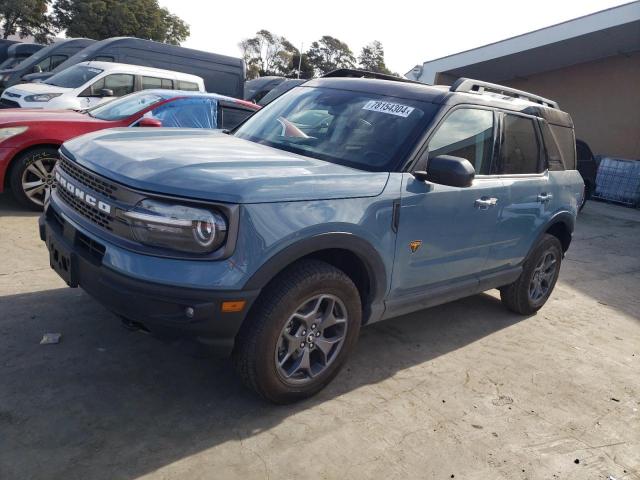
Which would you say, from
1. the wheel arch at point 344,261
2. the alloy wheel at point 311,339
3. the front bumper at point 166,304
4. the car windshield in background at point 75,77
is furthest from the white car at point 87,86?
the alloy wheel at point 311,339

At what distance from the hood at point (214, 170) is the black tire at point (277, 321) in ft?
1.36

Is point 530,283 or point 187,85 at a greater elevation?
point 187,85

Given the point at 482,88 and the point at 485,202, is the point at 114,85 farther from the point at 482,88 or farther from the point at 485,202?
the point at 485,202

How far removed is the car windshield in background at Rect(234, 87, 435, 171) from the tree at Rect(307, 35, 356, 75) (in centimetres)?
7296

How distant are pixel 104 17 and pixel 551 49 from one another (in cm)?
3455

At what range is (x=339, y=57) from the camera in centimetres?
8075

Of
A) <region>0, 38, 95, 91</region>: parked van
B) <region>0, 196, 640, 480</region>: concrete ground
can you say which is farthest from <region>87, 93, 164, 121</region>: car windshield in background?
<region>0, 38, 95, 91</region>: parked van

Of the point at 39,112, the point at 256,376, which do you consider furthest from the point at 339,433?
the point at 39,112

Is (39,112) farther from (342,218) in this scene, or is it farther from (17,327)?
(342,218)

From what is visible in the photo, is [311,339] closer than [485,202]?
Yes

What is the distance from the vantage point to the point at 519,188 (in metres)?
4.21

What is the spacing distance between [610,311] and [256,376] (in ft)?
14.5

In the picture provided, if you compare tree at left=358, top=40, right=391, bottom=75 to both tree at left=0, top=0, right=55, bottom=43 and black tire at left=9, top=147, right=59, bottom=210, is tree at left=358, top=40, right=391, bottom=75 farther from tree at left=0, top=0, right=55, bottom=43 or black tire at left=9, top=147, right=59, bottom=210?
black tire at left=9, top=147, right=59, bottom=210

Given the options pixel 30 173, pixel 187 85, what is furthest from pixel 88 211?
pixel 187 85
